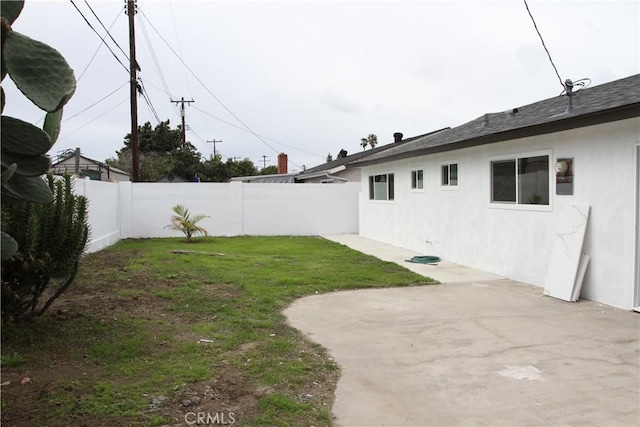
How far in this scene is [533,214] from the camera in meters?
8.47

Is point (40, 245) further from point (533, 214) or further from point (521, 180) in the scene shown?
point (521, 180)

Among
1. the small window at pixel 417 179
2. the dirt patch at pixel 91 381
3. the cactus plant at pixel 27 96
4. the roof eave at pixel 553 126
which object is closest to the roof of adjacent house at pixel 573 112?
the roof eave at pixel 553 126

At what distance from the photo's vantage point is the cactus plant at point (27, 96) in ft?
8.86

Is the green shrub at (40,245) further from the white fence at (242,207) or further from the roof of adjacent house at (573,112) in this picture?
the white fence at (242,207)

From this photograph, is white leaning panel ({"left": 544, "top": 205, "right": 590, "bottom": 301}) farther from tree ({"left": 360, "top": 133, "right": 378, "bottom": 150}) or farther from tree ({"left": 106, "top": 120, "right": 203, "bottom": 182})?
tree ({"left": 360, "top": 133, "right": 378, "bottom": 150})

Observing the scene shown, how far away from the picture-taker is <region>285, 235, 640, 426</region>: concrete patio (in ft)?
11.8

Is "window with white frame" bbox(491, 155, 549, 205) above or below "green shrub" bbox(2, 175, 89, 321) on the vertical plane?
above

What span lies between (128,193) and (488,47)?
1318 centimetres

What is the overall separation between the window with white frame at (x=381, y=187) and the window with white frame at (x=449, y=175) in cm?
357

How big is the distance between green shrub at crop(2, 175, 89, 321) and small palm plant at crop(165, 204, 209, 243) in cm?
1066

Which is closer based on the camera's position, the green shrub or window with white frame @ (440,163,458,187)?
the green shrub

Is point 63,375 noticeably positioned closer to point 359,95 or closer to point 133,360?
point 133,360

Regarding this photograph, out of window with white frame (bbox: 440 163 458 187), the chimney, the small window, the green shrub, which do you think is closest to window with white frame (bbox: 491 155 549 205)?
window with white frame (bbox: 440 163 458 187)

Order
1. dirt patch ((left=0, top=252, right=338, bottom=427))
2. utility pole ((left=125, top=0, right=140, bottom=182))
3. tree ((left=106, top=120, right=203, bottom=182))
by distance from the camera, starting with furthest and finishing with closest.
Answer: tree ((left=106, top=120, right=203, bottom=182)), utility pole ((left=125, top=0, right=140, bottom=182)), dirt patch ((left=0, top=252, right=338, bottom=427))
